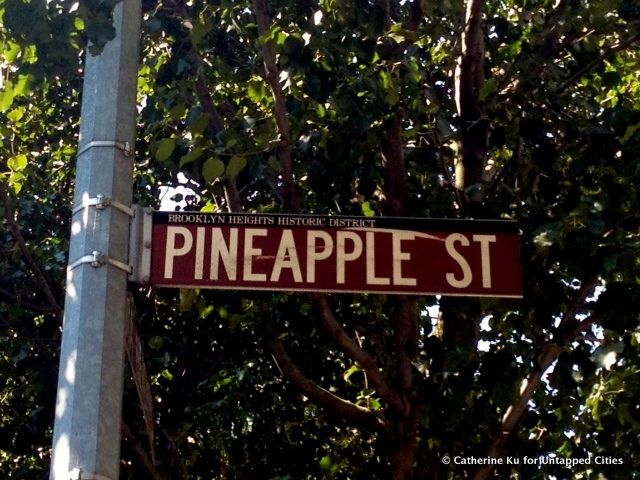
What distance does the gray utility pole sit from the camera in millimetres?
2569

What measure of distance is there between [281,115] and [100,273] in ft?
8.01

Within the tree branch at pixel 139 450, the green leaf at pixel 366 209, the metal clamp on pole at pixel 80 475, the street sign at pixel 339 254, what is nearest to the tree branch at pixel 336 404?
the green leaf at pixel 366 209

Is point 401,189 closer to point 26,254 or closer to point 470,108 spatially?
point 470,108

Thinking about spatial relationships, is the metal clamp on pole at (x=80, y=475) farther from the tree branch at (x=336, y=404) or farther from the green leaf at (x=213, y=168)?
the tree branch at (x=336, y=404)

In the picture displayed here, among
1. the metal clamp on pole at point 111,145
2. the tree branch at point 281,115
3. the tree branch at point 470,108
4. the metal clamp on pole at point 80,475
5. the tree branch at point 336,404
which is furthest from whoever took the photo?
the tree branch at point 470,108

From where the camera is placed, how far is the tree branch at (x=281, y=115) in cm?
509

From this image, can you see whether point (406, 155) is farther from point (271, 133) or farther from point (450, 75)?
point (271, 133)

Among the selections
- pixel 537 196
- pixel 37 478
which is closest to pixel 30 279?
pixel 37 478

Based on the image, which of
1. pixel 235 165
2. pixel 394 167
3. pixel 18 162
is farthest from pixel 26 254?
pixel 235 165

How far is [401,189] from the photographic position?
618 centimetres

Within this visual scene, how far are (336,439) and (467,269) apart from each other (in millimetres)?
5279

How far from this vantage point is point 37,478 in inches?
314

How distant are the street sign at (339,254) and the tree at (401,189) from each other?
0.74m

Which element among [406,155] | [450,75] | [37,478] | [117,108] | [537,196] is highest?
[450,75]
